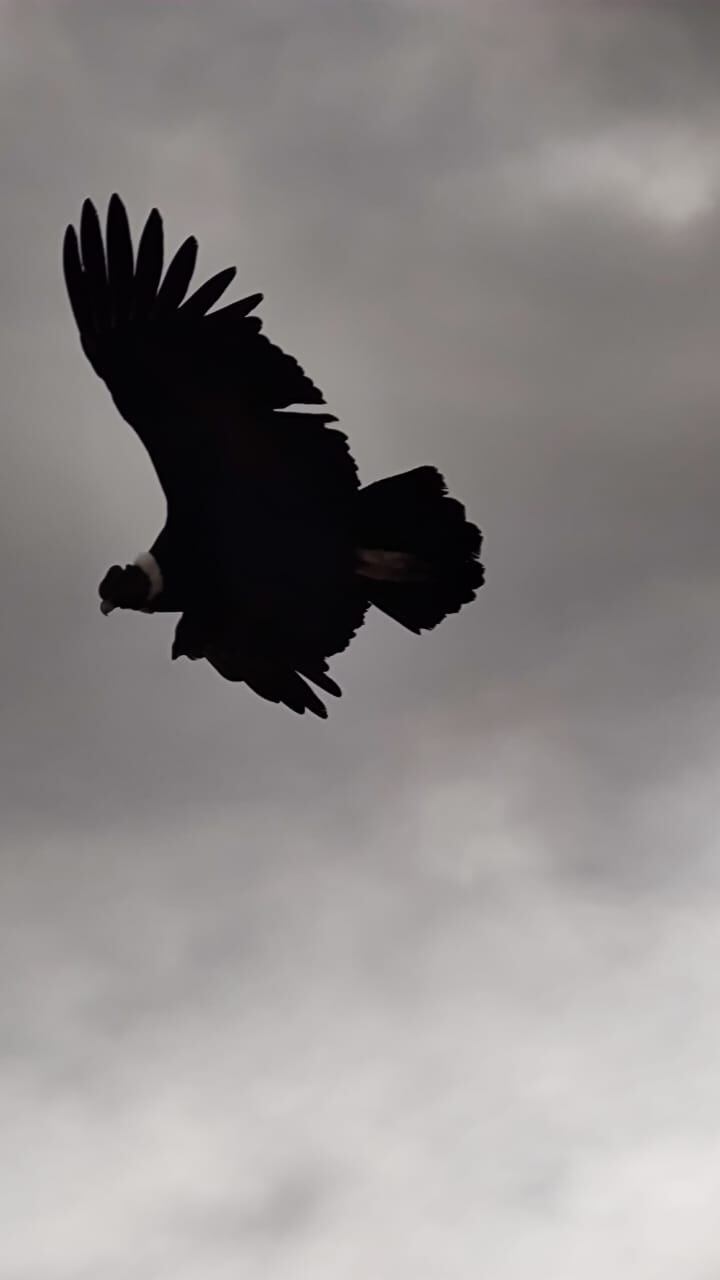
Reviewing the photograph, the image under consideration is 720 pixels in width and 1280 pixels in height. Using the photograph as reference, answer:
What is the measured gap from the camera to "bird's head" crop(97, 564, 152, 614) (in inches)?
590

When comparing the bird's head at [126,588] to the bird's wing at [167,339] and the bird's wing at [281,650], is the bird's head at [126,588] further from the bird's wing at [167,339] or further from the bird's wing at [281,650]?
the bird's wing at [167,339]

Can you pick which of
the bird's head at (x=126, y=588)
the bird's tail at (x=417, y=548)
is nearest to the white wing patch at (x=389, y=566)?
the bird's tail at (x=417, y=548)

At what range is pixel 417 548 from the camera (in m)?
15.1

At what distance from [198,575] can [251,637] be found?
2.00 ft

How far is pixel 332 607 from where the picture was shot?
1543cm

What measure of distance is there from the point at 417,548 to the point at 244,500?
1160 millimetres

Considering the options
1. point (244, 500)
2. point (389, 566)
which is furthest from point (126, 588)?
point (389, 566)

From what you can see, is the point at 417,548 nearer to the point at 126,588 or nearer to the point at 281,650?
the point at 281,650

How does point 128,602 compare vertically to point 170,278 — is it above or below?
below

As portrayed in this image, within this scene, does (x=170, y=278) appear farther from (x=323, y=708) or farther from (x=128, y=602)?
(x=323, y=708)

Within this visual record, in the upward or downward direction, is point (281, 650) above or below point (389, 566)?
below

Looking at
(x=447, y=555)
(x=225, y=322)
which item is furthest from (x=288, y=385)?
(x=447, y=555)

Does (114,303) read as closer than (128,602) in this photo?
Yes

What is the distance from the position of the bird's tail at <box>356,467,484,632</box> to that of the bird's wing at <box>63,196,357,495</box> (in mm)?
535
